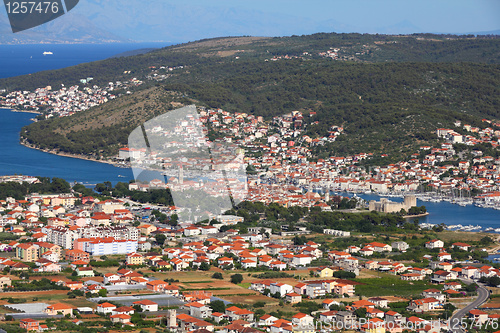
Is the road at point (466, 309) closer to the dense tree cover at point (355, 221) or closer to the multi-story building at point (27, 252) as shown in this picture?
the dense tree cover at point (355, 221)

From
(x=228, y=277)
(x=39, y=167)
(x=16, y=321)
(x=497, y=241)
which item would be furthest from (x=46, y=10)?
(x=39, y=167)

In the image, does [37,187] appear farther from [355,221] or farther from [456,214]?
[456,214]

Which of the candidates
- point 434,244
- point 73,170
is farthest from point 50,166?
point 434,244

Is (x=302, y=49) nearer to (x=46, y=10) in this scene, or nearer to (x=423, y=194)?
(x=423, y=194)

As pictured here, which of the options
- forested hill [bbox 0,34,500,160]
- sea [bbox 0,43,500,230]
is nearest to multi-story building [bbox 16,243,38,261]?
sea [bbox 0,43,500,230]

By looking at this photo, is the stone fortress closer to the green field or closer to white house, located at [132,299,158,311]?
the green field

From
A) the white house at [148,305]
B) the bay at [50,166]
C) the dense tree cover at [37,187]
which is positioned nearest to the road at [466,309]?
the white house at [148,305]
